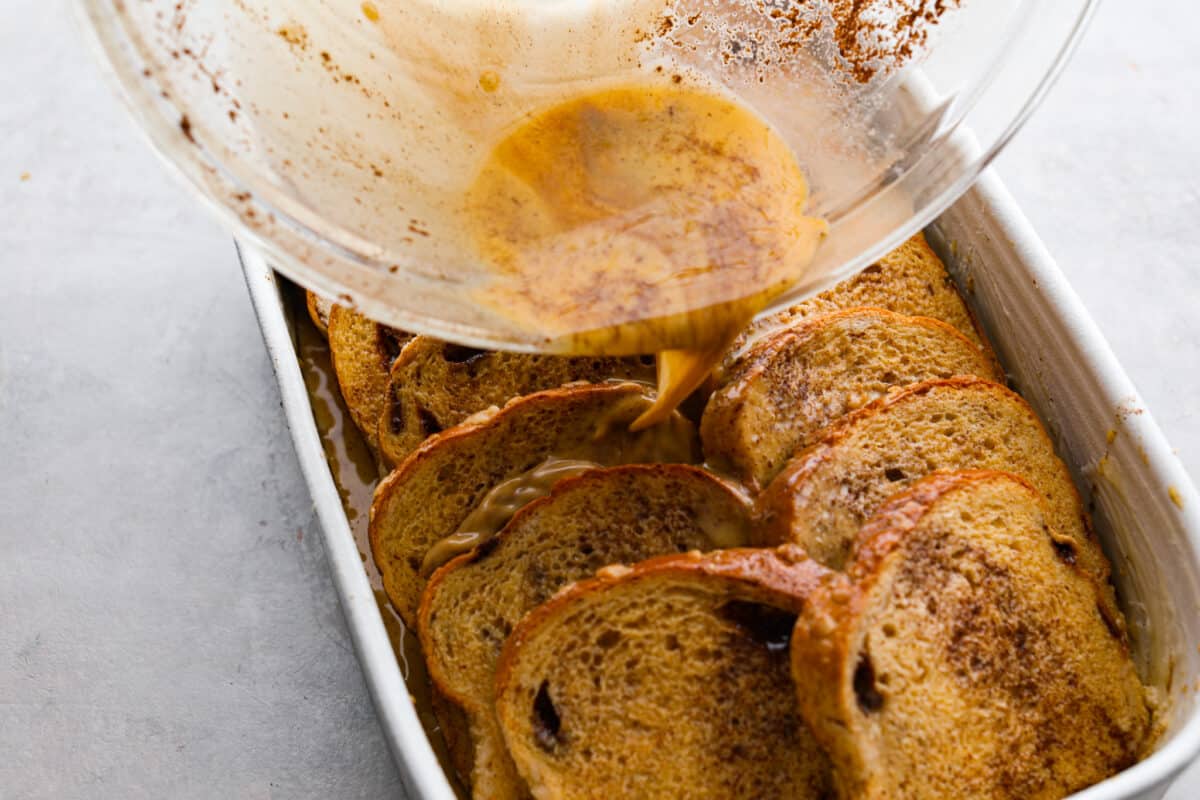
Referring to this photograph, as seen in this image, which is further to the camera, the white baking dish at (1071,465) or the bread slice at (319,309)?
the bread slice at (319,309)

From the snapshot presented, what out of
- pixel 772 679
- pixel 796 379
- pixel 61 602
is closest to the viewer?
pixel 772 679

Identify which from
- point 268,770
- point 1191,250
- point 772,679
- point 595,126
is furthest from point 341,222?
point 1191,250

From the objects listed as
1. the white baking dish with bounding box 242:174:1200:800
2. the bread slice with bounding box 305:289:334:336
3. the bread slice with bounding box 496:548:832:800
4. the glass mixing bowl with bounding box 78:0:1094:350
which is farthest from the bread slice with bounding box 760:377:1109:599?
the bread slice with bounding box 305:289:334:336

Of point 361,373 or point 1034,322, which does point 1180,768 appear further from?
point 361,373

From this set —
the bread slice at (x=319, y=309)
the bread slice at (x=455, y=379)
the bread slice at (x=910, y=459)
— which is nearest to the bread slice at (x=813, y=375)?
the bread slice at (x=910, y=459)

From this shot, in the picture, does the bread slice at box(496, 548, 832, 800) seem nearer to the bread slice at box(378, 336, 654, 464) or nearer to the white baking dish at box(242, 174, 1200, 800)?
the white baking dish at box(242, 174, 1200, 800)

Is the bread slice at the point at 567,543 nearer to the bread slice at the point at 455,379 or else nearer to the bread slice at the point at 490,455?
the bread slice at the point at 490,455

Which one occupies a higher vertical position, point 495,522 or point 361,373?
point 361,373
